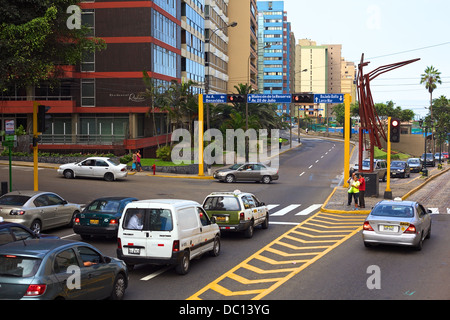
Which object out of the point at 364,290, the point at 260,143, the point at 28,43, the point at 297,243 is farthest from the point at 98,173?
the point at 260,143

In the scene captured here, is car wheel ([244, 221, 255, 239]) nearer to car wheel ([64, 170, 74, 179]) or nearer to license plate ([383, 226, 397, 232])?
license plate ([383, 226, 397, 232])

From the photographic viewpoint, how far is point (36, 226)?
18766mm

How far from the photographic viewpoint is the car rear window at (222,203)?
1850cm

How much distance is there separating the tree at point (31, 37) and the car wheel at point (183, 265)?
14.5m

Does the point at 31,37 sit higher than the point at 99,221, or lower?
higher

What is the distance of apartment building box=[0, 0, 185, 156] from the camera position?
51.0 m

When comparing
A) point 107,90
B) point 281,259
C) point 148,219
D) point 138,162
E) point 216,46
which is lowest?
point 281,259

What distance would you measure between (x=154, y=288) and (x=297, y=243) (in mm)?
7044

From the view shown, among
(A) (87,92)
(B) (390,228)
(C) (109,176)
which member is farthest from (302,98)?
(B) (390,228)

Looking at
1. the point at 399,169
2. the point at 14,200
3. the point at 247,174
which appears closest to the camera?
A: the point at 14,200

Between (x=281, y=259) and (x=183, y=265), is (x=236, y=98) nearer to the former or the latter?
(x=281, y=259)

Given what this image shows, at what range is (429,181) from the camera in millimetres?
47875

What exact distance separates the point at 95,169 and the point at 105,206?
21.0 m

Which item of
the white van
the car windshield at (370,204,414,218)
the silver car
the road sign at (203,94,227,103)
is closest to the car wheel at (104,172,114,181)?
the road sign at (203,94,227,103)
